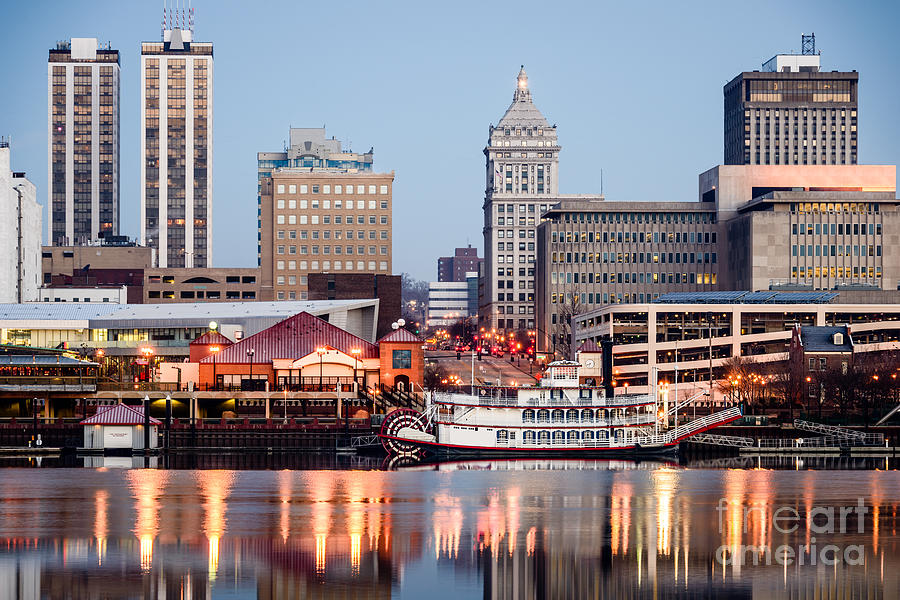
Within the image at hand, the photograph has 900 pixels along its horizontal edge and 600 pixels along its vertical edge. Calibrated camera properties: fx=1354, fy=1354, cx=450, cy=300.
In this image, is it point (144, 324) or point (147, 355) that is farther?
point (144, 324)

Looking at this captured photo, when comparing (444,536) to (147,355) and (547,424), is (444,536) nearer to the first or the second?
(547,424)

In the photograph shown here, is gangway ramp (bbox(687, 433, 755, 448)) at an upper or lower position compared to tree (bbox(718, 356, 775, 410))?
lower

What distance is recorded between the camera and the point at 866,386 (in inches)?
5438

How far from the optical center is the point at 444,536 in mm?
60594

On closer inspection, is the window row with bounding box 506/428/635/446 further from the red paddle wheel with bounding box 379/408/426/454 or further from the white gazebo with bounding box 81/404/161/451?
the white gazebo with bounding box 81/404/161/451

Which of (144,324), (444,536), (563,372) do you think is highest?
(144,324)

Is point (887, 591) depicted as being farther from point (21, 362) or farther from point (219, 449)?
point (21, 362)

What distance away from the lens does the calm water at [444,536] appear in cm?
4928

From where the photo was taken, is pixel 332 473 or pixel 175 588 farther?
pixel 332 473

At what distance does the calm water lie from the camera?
162ft

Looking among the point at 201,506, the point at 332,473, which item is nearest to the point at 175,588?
the point at 201,506

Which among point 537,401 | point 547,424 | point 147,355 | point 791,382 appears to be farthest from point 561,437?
point 147,355

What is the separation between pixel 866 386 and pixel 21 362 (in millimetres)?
84629

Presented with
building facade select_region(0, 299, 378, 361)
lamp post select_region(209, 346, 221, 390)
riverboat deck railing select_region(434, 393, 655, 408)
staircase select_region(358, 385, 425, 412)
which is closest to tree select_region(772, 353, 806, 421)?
staircase select_region(358, 385, 425, 412)
